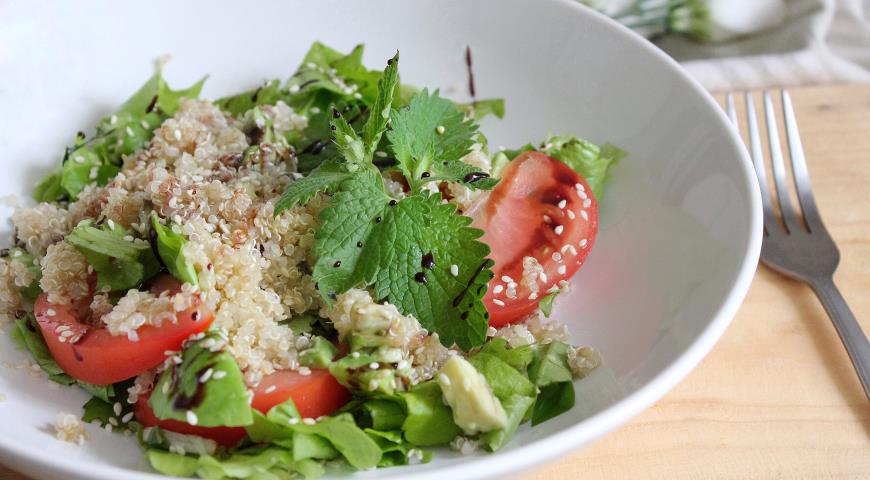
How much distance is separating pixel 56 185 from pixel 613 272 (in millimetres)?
1540

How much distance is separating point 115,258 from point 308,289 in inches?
17.1

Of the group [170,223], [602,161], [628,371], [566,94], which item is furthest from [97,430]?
[566,94]

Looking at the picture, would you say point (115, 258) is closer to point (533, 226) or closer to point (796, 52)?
point (533, 226)

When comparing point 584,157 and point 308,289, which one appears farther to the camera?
point 584,157

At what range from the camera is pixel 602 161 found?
231cm

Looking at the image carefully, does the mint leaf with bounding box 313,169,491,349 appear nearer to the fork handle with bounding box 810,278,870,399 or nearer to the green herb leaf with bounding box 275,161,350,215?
the green herb leaf with bounding box 275,161,350,215

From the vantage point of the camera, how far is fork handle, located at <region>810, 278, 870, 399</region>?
213 centimetres

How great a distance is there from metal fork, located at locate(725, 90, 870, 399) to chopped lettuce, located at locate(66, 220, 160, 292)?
1.76 metres

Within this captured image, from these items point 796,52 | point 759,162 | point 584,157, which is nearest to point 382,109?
point 584,157

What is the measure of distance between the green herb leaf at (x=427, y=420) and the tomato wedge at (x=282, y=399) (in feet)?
0.55

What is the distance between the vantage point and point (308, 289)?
187 cm

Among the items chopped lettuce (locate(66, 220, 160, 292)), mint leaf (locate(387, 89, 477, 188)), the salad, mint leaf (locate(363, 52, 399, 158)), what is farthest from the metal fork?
chopped lettuce (locate(66, 220, 160, 292))

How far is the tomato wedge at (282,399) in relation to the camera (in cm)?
163

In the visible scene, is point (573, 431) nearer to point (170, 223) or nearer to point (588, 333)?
point (588, 333)
